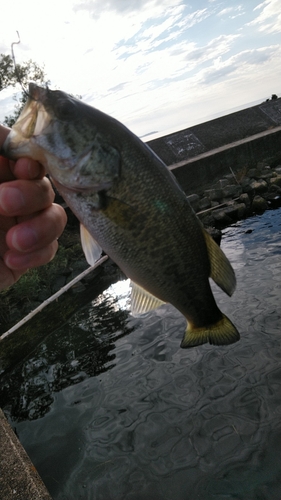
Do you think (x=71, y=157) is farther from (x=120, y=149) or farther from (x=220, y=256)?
(x=220, y=256)

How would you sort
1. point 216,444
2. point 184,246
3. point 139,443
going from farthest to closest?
1. point 139,443
2. point 216,444
3. point 184,246

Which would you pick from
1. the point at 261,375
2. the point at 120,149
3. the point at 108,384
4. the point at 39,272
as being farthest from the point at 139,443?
the point at 39,272

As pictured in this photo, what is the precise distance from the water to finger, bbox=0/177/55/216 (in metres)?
4.96

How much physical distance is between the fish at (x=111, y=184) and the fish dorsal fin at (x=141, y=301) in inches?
Result: 7.5

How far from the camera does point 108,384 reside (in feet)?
26.1

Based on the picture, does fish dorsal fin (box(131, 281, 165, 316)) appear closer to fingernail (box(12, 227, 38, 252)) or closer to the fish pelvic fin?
the fish pelvic fin

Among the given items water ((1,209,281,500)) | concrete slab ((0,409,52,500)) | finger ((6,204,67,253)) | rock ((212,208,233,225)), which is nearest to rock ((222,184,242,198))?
rock ((212,208,233,225))

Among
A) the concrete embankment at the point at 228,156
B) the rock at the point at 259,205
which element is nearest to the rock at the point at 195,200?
the concrete embankment at the point at 228,156

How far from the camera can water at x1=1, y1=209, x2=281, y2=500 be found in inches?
220

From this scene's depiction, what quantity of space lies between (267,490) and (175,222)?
187 inches

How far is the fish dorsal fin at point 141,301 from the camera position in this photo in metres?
2.60

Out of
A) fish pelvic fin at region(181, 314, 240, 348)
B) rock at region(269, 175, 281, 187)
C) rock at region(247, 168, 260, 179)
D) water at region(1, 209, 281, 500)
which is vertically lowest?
water at region(1, 209, 281, 500)

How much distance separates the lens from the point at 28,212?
2406 millimetres

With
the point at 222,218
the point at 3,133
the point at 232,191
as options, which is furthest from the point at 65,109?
the point at 232,191
